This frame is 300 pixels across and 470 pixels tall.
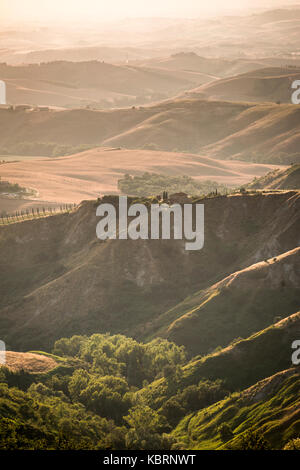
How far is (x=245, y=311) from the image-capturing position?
255 ft

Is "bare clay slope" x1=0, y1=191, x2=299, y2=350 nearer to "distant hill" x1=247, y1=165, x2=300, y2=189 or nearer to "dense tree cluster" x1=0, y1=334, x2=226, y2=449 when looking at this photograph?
"dense tree cluster" x1=0, y1=334, x2=226, y2=449

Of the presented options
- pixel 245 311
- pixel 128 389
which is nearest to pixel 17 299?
pixel 128 389

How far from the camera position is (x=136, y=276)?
3585 inches

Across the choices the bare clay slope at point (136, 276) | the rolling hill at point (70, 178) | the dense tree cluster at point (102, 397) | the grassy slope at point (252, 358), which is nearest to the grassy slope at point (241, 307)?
Result: the dense tree cluster at point (102, 397)

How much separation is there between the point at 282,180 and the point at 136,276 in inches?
2299

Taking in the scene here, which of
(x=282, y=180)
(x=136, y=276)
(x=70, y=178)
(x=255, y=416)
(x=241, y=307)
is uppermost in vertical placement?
(x=70, y=178)

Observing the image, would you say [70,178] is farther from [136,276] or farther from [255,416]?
[255,416]

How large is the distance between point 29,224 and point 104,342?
33120mm

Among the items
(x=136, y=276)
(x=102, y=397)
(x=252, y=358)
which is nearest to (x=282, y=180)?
(x=136, y=276)

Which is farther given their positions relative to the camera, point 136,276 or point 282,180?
point 282,180

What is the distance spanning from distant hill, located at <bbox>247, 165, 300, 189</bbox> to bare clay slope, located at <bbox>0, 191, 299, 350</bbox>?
40977 mm

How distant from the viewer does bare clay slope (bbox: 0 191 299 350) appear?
8662cm

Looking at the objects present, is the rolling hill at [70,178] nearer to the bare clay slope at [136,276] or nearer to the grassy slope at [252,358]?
the bare clay slope at [136,276]
